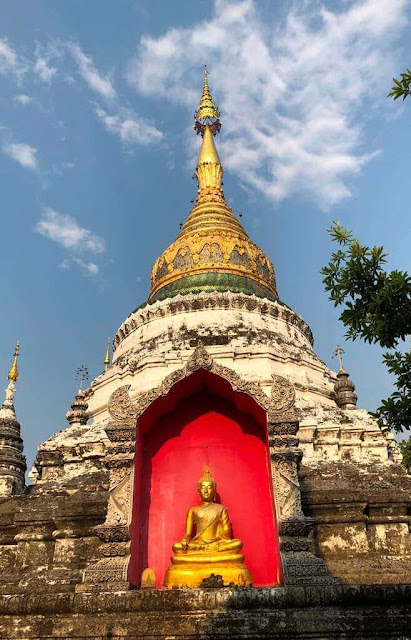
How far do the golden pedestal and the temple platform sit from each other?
70.0 inches

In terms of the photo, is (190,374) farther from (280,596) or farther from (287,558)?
(280,596)

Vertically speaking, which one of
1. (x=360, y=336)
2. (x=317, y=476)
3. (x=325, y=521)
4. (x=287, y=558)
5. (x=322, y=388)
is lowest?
(x=287, y=558)

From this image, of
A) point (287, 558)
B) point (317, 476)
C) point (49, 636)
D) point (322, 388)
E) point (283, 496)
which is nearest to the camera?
point (49, 636)

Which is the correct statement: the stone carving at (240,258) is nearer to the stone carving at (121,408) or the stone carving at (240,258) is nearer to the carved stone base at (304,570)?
the stone carving at (121,408)

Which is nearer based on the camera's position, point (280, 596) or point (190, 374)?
point (280, 596)

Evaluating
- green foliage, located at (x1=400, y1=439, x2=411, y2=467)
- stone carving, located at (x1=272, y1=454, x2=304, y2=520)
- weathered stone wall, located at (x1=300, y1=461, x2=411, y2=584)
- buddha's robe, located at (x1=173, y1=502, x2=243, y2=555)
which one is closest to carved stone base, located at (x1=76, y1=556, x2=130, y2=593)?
buddha's robe, located at (x1=173, y1=502, x2=243, y2=555)

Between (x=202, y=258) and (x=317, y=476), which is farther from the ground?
(x=202, y=258)

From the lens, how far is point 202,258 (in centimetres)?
2112

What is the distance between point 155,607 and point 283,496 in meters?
2.31

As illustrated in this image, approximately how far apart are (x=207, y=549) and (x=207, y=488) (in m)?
0.96

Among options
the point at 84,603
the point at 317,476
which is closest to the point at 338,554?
the point at 317,476

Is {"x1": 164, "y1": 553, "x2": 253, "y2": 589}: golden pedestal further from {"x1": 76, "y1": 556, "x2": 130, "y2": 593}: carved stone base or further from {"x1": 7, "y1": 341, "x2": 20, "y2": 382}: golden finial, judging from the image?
{"x1": 7, "y1": 341, "x2": 20, "y2": 382}: golden finial

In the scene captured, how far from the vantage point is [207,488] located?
8.16m

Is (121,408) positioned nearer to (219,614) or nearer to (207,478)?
(207,478)
